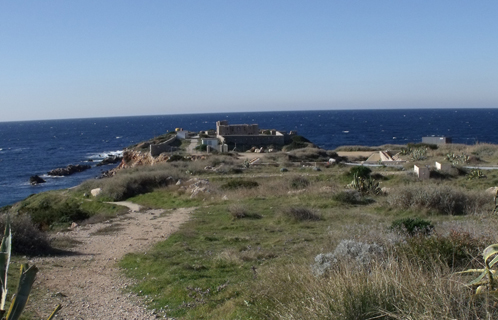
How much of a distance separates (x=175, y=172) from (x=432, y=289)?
28230mm

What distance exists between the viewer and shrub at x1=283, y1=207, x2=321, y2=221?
16062mm

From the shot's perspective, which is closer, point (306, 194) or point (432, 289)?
point (432, 289)

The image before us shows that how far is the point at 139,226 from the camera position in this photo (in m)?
17.7

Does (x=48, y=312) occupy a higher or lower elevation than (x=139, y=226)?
higher

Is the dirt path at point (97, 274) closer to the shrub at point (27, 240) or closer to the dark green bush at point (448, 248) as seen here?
the shrub at point (27, 240)

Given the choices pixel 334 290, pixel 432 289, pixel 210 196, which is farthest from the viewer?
pixel 210 196

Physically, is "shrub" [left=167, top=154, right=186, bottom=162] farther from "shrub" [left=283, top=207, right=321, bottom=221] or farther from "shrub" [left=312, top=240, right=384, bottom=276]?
"shrub" [left=312, top=240, right=384, bottom=276]

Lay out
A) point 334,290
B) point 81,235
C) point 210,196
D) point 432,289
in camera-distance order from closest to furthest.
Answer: point 432,289
point 334,290
point 81,235
point 210,196

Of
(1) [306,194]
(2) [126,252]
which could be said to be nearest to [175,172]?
(1) [306,194]

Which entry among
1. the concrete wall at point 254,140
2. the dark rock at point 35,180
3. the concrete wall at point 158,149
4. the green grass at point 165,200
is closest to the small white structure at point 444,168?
the green grass at point 165,200

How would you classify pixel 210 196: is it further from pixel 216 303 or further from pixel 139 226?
pixel 216 303

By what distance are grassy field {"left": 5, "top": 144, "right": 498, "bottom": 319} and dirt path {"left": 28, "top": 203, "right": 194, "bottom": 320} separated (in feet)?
1.57

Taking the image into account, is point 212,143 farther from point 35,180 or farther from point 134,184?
point 35,180

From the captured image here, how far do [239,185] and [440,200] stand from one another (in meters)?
11.9
